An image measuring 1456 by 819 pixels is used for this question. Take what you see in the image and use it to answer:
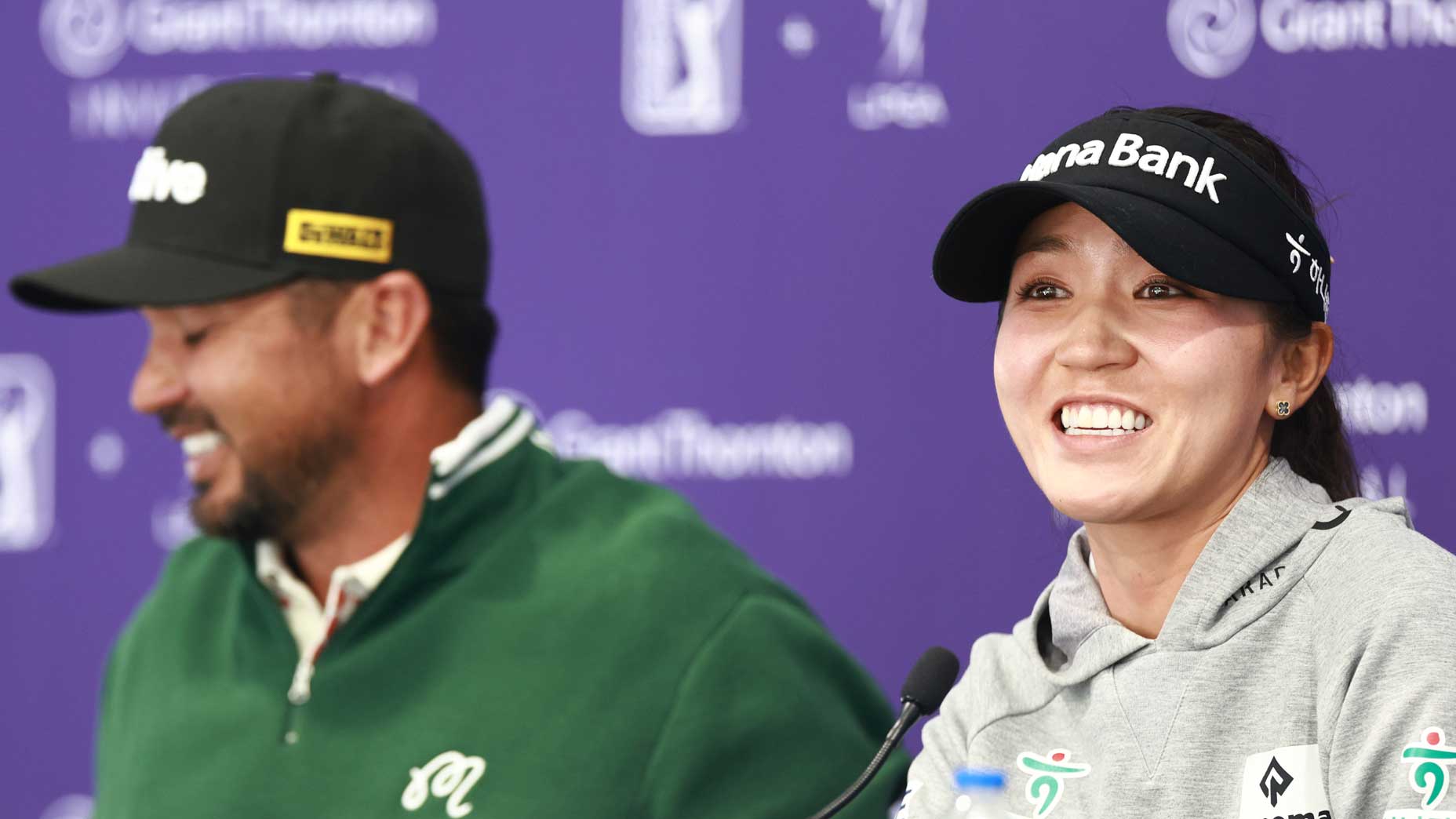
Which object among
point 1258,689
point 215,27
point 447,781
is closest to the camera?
point 1258,689

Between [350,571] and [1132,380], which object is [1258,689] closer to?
[1132,380]

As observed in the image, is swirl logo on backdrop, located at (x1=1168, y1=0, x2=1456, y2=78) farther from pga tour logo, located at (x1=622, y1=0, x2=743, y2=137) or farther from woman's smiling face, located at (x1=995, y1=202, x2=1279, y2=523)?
woman's smiling face, located at (x1=995, y1=202, x2=1279, y2=523)

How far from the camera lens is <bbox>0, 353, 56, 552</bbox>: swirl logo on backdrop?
2824mm

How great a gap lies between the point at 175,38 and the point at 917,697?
186 centimetres

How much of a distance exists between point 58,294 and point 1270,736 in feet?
4.05

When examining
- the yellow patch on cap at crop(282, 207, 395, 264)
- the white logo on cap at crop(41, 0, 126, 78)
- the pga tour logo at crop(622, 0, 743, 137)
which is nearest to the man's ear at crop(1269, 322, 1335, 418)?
the yellow patch on cap at crop(282, 207, 395, 264)

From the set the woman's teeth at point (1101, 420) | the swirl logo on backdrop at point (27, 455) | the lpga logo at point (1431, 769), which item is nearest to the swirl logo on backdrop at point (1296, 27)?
the woman's teeth at point (1101, 420)

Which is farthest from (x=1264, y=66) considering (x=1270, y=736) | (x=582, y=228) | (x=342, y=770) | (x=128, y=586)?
(x=128, y=586)

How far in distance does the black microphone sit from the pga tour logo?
3.94ft

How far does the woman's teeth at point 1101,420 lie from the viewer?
4.75 feet

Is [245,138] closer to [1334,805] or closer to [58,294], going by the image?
[58,294]

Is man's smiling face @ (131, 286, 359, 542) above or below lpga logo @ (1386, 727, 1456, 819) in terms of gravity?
above

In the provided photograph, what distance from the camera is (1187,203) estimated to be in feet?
4.55

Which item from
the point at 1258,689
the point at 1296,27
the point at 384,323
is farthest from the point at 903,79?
the point at 1258,689
